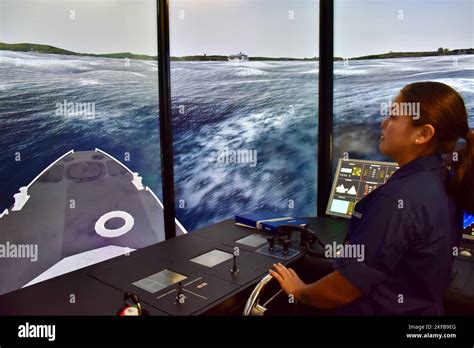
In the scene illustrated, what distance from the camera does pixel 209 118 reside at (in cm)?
438

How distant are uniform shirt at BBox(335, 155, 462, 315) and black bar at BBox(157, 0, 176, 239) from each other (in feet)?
7.71

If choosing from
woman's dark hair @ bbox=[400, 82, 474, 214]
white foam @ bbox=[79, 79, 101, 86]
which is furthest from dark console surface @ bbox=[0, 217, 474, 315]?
white foam @ bbox=[79, 79, 101, 86]

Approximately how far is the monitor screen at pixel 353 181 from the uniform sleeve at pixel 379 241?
1755 mm

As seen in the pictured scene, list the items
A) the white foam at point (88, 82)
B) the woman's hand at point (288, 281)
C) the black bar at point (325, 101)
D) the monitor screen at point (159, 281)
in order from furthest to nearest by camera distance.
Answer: the white foam at point (88, 82) < the black bar at point (325, 101) < the monitor screen at point (159, 281) < the woman's hand at point (288, 281)

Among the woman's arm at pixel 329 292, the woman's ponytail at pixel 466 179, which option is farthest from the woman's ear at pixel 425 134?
the woman's arm at pixel 329 292

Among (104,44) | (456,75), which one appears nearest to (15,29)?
(104,44)

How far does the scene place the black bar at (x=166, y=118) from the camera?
3.28 m

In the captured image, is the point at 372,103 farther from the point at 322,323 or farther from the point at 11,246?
the point at 11,246

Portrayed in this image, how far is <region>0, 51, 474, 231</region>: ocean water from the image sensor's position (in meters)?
3.43

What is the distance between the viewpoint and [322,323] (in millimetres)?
1066

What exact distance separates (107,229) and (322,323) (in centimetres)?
326

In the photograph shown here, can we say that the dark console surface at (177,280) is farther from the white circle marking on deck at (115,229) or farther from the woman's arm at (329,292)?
the white circle marking on deck at (115,229)

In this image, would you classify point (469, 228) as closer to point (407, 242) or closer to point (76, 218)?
point (407, 242)

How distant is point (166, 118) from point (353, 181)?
5.24 ft
